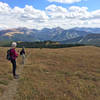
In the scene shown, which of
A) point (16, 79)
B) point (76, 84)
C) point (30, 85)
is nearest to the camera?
point (30, 85)

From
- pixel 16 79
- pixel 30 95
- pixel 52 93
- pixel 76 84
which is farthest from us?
pixel 16 79

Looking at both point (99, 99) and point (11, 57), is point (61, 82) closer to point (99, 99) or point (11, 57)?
point (99, 99)

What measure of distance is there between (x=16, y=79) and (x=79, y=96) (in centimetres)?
648

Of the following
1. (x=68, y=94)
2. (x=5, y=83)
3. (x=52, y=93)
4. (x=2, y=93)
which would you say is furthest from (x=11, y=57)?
(x=68, y=94)

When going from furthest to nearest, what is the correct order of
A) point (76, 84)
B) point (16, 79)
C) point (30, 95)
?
1. point (16, 79)
2. point (76, 84)
3. point (30, 95)

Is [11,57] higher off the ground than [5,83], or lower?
higher

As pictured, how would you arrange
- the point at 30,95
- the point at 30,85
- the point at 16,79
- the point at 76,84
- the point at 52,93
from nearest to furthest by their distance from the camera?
the point at 30,95 → the point at 52,93 → the point at 30,85 → the point at 76,84 → the point at 16,79

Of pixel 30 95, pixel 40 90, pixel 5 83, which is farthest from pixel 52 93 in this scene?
pixel 5 83

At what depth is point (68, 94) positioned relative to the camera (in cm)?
1064

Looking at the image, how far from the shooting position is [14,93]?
10219 millimetres

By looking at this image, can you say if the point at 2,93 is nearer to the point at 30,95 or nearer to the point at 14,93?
the point at 14,93

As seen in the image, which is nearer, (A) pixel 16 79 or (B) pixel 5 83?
(B) pixel 5 83

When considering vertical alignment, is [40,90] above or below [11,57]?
below

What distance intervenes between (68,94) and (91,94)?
6.08 feet
